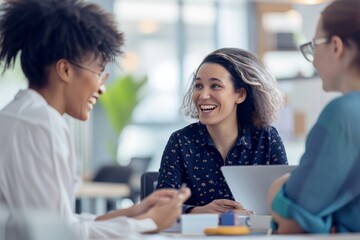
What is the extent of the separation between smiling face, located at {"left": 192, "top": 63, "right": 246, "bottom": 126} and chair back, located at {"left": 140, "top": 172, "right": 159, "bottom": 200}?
0.27 m

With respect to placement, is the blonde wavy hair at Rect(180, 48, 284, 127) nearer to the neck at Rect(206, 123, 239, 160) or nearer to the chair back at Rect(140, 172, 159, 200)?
the neck at Rect(206, 123, 239, 160)

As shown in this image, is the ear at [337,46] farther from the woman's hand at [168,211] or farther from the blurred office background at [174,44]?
the blurred office background at [174,44]

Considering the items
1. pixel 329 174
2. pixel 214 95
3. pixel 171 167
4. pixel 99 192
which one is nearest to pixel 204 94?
pixel 214 95

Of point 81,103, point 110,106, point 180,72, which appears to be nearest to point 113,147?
point 110,106

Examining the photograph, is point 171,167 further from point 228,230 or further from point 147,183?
point 228,230

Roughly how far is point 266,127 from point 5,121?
4.45 ft

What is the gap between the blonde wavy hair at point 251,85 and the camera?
306 cm

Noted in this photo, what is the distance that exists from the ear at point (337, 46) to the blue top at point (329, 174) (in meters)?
0.12

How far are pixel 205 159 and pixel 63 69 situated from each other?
1058 mm

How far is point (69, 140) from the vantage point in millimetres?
1928

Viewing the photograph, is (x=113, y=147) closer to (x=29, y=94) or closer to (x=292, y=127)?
(x=292, y=127)

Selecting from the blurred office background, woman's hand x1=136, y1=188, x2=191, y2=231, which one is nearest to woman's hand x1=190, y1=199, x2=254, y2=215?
woman's hand x1=136, y1=188, x2=191, y2=231

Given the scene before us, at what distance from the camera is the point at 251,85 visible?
122 inches

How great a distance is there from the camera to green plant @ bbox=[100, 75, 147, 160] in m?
8.97
